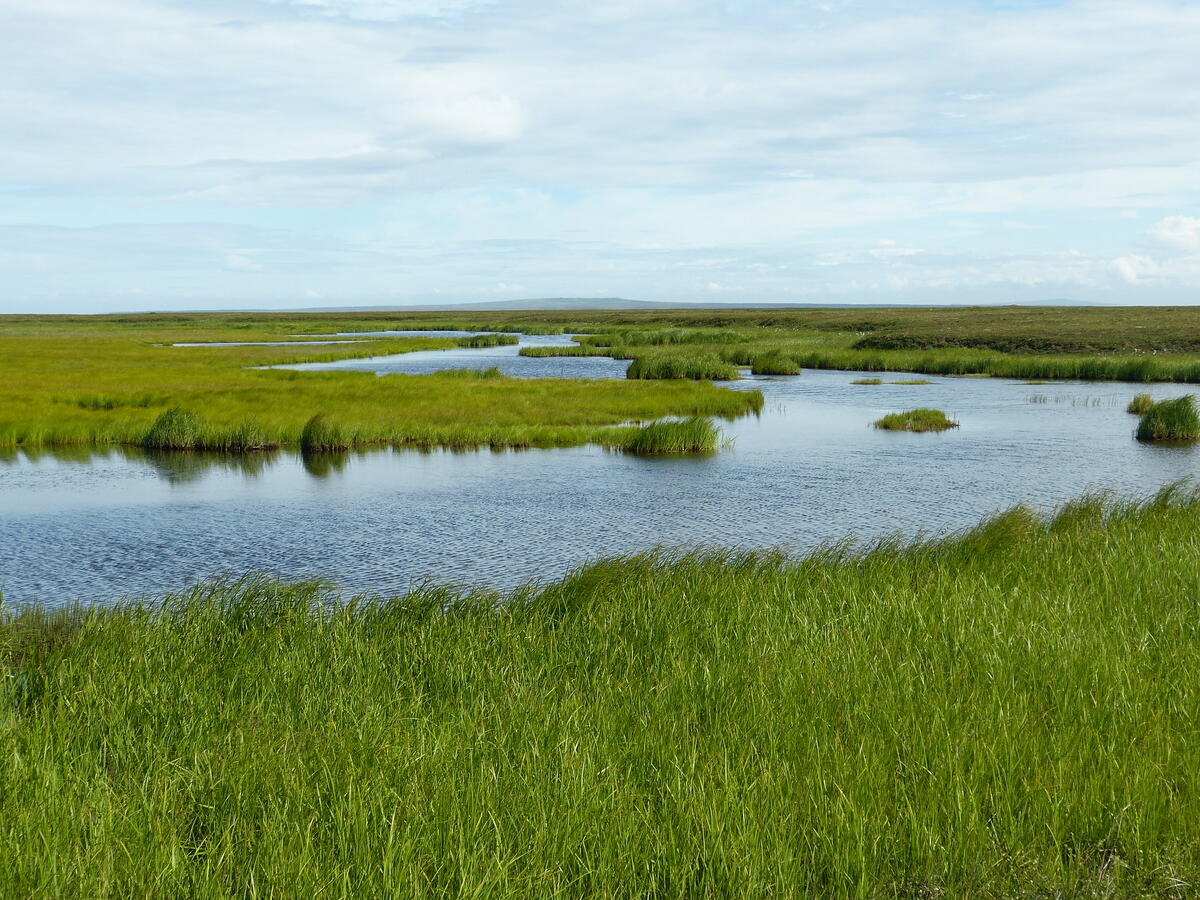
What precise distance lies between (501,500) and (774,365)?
4527 cm

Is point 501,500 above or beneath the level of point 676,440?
beneath

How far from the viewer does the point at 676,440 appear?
33594mm

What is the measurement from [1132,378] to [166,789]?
204 ft

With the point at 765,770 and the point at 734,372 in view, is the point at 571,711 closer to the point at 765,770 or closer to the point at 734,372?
the point at 765,770

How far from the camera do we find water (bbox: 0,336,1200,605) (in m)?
18.6

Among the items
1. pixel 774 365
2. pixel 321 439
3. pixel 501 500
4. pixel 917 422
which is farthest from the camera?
pixel 774 365

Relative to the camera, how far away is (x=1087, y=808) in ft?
20.8

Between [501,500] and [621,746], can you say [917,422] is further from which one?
[621,746]

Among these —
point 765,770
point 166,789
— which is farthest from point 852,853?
point 166,789

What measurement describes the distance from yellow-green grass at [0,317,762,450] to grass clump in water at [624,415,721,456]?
1.20 meters

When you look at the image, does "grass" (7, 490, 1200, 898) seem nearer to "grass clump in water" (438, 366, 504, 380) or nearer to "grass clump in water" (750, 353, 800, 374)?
"grass clump in water" (438, 366, 504, 380)

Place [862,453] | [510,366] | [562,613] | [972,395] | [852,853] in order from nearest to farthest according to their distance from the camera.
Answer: [852,853], [562,613], [862,453], [972,395], [510,366]

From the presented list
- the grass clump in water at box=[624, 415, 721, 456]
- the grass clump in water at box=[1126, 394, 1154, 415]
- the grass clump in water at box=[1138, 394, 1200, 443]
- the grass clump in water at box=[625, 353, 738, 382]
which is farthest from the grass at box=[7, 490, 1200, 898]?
the grass clump in water at box=[625, 353, 738, 382]

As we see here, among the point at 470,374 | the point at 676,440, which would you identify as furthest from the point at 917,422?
the point at 470,374
